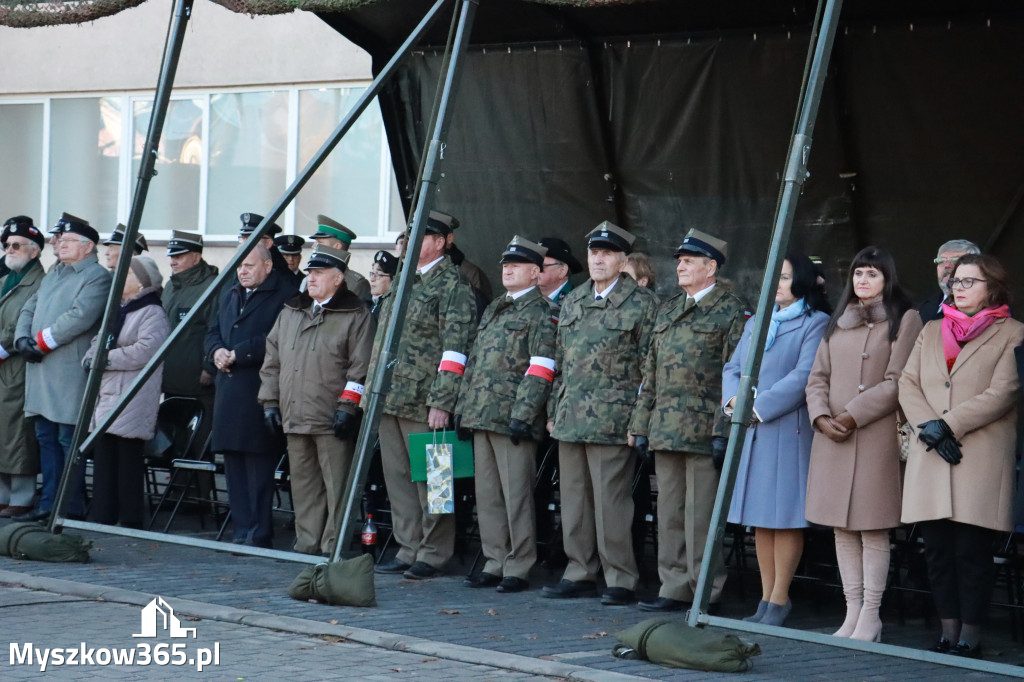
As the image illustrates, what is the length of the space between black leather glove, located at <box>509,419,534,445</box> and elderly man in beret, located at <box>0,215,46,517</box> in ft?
13.9

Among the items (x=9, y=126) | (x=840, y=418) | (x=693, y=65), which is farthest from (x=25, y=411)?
(x=9, y=126)

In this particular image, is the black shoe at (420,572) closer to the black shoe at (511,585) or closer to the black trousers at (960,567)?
the black shoe at (511,585)

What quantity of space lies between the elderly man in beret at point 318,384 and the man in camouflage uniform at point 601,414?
1.55m

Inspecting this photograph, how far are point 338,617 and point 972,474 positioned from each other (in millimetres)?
3168

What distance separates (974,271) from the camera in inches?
273

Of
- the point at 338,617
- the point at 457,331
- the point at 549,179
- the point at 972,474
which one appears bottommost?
the point at 338,617

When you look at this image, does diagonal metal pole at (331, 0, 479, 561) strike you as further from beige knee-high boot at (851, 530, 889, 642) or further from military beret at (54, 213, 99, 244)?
military beret at (54, 213, 99, 244)

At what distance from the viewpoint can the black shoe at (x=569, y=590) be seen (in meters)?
8.47

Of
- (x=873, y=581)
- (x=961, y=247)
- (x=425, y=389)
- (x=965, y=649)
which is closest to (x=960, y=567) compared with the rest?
(x=965, y=649)

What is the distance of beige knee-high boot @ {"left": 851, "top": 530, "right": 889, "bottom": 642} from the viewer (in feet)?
23.8

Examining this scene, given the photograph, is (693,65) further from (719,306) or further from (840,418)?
(840,418)

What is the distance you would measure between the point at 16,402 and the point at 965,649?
7.19 metres

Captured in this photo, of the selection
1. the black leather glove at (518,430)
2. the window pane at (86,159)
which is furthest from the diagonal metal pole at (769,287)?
the window pane at (86,159)

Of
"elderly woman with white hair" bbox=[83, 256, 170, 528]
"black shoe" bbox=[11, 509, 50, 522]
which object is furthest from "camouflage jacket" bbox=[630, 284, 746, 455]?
"black shoe" bbox=[11, 509, 50, 522]
